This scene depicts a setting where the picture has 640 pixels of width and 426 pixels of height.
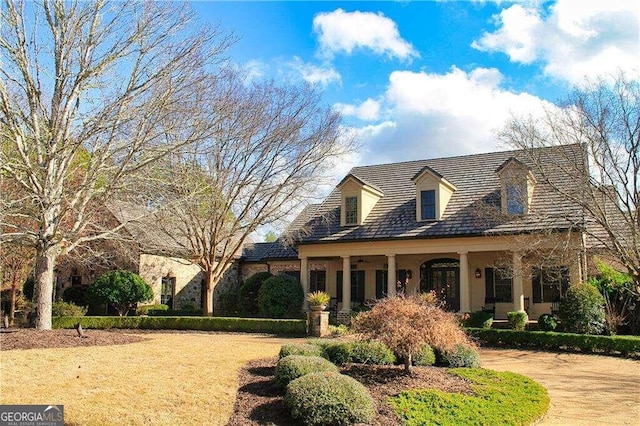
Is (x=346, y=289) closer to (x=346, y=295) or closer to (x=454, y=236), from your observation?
(x=346, y=295)

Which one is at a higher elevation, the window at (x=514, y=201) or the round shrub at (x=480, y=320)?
the window at (x=514, y=201)

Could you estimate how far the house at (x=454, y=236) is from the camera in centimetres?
1973

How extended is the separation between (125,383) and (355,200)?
58.1 ft

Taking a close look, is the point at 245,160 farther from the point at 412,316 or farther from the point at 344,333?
the point at 412,316

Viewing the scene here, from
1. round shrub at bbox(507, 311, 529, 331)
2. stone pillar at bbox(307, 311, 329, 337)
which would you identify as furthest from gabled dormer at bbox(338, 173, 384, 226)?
round shrub at bbox(507, 311, 529, 331)

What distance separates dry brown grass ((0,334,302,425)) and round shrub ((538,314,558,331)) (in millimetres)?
11133

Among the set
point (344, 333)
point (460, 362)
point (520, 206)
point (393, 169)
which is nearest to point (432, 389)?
point (460, 362)

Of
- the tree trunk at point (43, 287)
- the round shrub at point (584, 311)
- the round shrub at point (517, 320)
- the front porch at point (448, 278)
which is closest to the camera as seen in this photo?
the tree trunk at point (43, 287)

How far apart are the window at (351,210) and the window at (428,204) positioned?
3265 mm

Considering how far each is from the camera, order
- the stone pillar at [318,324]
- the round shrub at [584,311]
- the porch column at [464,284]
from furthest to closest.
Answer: the porch column at [464,284] → the stone pillar at [318,324] → the round shrub at [584,311]

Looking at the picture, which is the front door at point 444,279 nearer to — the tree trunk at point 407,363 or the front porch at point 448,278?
the front porch at point 448,278

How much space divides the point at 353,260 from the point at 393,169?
5.40 m

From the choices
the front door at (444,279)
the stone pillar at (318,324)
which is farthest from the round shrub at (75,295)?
the front door at (444,279)

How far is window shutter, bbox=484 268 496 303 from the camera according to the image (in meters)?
23.1
